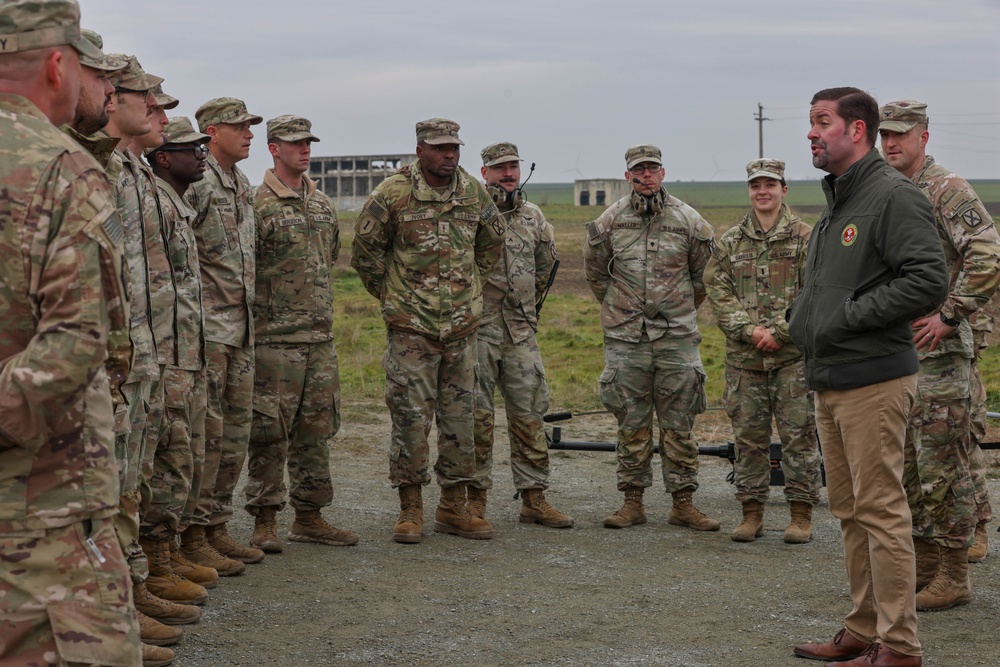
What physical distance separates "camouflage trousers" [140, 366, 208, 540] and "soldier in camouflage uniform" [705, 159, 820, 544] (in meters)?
3.55

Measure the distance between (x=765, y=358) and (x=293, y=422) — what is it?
3042 millimetres

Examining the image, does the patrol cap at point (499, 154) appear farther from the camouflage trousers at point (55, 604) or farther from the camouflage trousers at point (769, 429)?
the camouflage trousers at point (55, 604)

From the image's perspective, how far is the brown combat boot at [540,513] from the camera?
795 centimetres

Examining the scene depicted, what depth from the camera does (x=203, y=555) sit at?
6.50 metres

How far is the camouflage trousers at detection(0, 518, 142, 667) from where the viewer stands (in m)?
2.74

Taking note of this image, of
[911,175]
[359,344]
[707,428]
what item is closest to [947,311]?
[911,175]

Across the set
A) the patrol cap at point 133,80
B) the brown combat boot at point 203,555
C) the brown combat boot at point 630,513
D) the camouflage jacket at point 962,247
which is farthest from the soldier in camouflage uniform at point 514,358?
the patrol cap at point 133,80

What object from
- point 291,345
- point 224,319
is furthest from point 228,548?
point 224,319

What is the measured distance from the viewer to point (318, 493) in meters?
7.32

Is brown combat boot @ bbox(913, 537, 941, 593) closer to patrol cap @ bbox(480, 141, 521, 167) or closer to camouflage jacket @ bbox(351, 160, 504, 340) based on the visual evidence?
camouflage jacket @ bbox(351, 160, 504, 340)

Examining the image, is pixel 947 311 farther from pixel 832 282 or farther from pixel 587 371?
pixel 587 371

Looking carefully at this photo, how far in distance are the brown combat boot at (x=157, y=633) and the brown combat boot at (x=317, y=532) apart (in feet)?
6.82

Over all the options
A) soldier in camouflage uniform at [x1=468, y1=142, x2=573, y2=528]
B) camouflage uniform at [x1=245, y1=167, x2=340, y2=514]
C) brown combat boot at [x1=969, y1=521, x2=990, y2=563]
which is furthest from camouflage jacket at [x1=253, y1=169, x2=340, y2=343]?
brown combat boot at [x1=969, y1=521, x2=990, y2=563]

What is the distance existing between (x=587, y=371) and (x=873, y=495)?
10656 mm
